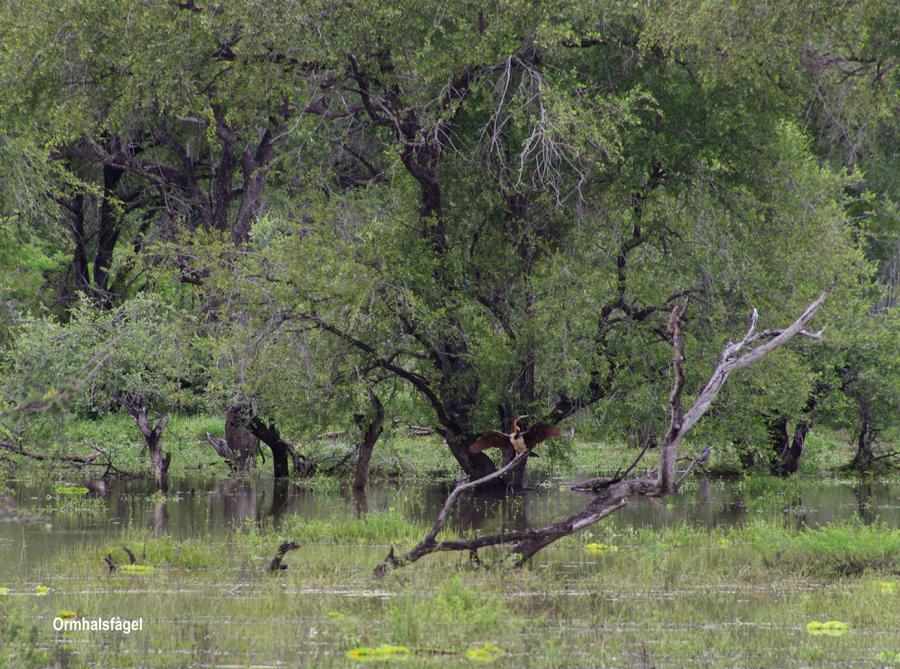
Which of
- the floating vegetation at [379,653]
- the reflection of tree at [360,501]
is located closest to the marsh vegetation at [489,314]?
the reflection of tree at [360,501]

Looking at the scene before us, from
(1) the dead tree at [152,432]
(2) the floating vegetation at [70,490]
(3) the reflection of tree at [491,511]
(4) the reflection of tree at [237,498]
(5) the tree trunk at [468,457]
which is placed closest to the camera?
(3) the reflection of tree at [491,511]

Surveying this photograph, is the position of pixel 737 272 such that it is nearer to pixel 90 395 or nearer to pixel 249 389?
pixel 249 389

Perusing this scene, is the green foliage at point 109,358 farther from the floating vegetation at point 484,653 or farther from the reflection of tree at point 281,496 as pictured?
the floating vegetation at point 484,653

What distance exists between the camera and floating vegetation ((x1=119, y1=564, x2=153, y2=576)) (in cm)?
1279

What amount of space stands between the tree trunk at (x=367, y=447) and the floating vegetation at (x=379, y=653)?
12.8 m

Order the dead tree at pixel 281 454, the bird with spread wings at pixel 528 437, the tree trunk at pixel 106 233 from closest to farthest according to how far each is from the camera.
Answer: the bird with spread wings at pixel 528 437 → the dead tree at pixel 281 454 → the tree trunk at pixel 106 233

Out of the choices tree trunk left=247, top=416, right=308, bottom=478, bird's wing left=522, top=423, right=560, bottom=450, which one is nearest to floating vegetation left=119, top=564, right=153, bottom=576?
bird's wing left=522, top=423, right=560, bottom=450

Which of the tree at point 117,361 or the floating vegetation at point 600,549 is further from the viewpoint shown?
the tree at point 117,361

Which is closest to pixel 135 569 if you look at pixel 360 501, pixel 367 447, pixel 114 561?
pixel 114 561

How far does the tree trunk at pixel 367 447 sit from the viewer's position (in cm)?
2230

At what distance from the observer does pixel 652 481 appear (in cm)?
1192

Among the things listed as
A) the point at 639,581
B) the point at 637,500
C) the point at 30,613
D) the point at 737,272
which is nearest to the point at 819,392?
the point at 637,500

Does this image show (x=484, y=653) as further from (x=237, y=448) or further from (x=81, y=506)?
(x=237, y=448)

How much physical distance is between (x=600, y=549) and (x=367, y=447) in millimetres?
8983
